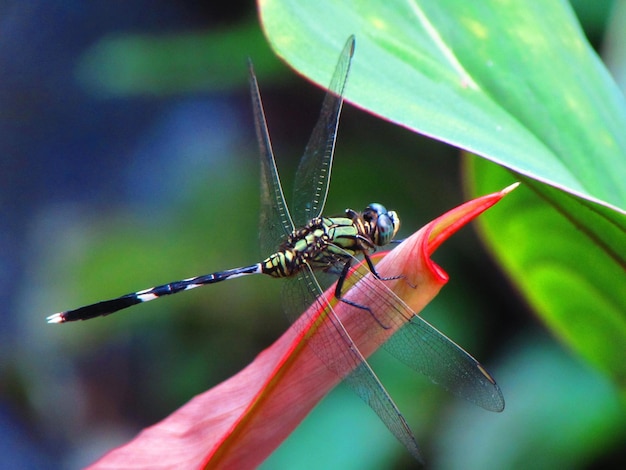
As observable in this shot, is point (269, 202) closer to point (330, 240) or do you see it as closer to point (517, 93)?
point (330, 240)

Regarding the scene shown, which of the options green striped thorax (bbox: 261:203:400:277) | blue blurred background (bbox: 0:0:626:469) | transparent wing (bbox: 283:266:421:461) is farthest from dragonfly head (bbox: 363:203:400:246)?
blue blurred background (bbox: 0:0:626:469)

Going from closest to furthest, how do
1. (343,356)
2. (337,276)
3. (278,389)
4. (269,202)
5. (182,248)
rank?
1. (278,389)
2. (343,356)
3. (337,276)
4. (269,202)
5. (182,248)

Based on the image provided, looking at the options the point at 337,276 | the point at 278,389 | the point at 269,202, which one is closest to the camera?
A: the point at 278,389

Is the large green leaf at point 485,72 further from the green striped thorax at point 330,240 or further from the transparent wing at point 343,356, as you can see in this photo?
the green striped thorax at point 330,240

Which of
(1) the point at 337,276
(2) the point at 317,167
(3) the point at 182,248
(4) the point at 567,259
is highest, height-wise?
(3) the point at 182,248

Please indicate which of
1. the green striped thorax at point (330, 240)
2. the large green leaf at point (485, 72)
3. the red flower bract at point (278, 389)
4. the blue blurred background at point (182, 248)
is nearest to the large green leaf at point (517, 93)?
the large green leaf at point (485, 72)

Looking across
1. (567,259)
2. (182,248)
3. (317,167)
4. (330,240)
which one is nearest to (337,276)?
Result: (330,240)

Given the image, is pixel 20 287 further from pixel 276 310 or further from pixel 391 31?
pixel 391 31

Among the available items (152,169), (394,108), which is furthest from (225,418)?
(152,169)
